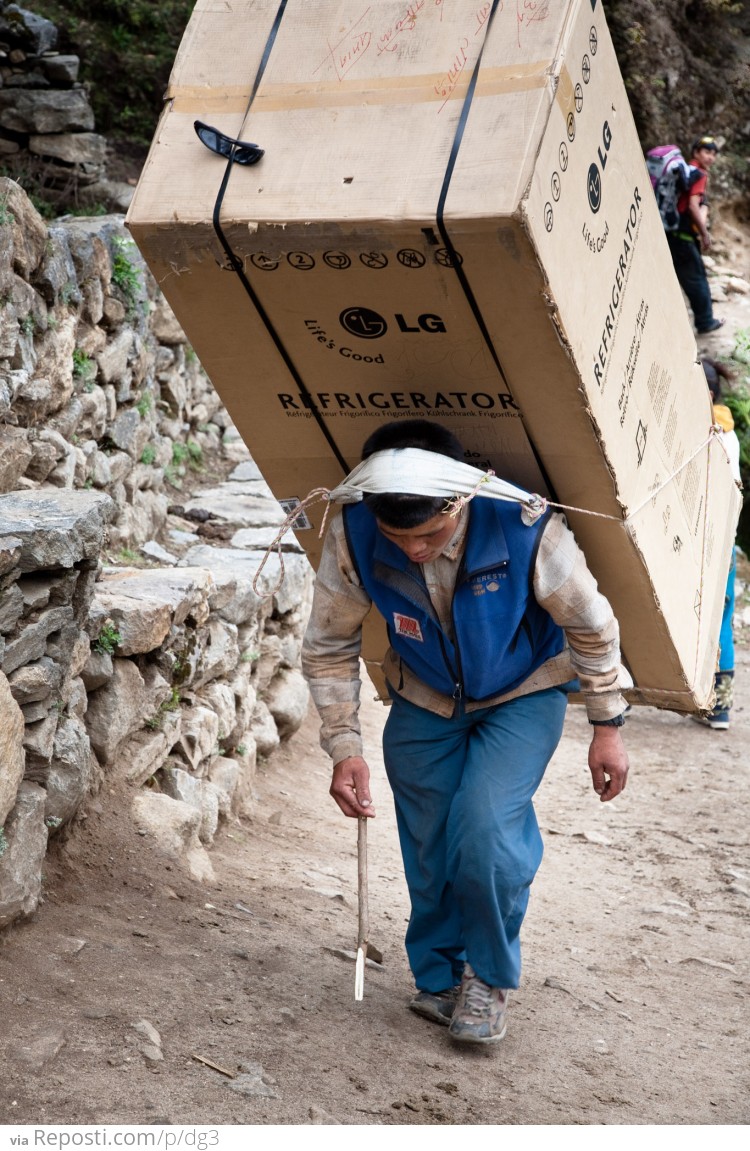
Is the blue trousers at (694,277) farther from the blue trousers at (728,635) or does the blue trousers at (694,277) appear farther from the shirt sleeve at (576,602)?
the shirt sleeve at (576,602)

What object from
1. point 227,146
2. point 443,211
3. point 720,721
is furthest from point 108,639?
point 720,721

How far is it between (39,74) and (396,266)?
587cm

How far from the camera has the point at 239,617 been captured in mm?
4914

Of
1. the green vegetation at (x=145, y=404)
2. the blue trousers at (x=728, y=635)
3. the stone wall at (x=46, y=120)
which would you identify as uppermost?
the stone wall at (x=46, y=120)

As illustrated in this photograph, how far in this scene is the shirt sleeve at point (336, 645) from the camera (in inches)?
111

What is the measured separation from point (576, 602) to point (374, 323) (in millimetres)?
819

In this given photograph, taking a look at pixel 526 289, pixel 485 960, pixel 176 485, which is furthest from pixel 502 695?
pixel 176 485

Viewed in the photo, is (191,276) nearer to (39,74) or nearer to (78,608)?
(78,608)

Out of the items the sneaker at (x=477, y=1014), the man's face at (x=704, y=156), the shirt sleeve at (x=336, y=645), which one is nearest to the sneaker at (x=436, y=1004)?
the sneaker at (x=477, y=1014)

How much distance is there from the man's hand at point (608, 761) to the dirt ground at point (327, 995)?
2.46ft

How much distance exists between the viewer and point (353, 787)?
286cm

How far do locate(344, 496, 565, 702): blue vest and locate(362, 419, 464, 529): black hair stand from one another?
19 centimetres

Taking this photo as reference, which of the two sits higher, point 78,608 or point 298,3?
point 298,3

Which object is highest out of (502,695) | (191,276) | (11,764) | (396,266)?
(396,266)
